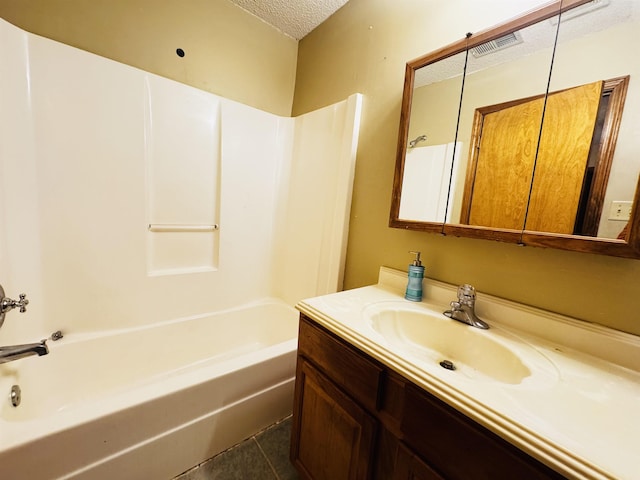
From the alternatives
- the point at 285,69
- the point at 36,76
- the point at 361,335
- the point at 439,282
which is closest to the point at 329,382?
the point at 361,335

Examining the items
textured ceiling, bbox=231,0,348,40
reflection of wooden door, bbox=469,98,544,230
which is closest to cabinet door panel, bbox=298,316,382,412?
reflection of wooden door, bbox=469,98,544,230

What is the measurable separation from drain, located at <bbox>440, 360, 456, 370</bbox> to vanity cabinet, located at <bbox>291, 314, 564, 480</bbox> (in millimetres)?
286

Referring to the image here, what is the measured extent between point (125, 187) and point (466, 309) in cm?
170

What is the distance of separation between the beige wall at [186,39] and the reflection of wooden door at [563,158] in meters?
1.63

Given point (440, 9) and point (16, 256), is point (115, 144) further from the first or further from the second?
point (440, 9)

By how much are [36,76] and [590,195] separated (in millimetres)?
2131

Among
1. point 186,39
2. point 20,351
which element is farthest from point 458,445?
point 186,39

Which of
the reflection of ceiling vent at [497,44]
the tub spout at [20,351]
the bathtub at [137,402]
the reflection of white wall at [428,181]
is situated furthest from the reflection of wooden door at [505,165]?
the tub spout at [20,351]

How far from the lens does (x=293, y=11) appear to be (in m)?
1.56

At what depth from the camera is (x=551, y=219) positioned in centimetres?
76

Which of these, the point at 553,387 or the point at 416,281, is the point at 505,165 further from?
the point at 553,387

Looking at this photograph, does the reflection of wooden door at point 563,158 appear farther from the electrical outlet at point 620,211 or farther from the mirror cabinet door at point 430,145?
the mirror cabinet door at point 430,145

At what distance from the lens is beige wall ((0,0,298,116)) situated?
1161mm

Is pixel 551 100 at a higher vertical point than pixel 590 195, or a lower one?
higher
